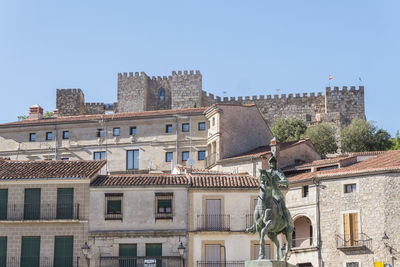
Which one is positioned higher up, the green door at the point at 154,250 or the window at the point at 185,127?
the window at the point at 185,127

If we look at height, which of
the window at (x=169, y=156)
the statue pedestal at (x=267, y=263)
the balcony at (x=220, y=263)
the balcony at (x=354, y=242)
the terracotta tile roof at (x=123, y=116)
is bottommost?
the statue pedestal at (x=267, y=263)

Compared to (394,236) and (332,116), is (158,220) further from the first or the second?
(332,116)

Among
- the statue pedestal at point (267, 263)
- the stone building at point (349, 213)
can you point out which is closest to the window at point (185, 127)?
the stone building at point (349, 213)

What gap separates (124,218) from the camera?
4375cm

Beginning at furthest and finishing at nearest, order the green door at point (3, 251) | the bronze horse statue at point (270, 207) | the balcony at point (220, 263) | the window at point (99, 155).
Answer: the window at point (99, 155) < the green door at point (3, 251) < the balcony at point (220, 263) < the bronze horse statue at point (270, 207)

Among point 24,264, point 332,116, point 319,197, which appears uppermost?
point 332,116

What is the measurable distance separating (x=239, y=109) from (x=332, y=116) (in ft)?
81.1

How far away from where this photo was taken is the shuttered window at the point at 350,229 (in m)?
49.9

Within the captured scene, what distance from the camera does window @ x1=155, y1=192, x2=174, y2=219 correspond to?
4384 centimetres

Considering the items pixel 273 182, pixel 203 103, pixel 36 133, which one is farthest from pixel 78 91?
pixel 273 182

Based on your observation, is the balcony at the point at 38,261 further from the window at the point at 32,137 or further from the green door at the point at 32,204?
the window at the point at 32,137

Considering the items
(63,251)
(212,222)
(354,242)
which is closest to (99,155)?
(63,251)

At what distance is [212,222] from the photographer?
143 ft

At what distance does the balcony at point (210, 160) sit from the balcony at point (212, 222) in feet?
59.3
